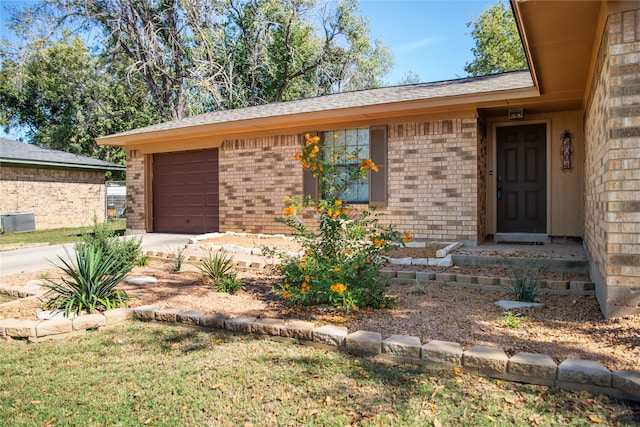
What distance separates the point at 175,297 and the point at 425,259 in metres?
3.48

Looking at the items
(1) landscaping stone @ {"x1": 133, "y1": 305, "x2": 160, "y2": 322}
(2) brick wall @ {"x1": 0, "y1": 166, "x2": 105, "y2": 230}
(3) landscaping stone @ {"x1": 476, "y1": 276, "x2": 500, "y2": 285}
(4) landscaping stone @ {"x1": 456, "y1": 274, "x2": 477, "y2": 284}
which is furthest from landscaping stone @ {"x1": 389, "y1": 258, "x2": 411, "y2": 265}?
(2) brick wall @ {"x1": 0, "y1": 166, "x2": 105, "y2": 230}

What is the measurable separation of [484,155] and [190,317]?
6.39 meters

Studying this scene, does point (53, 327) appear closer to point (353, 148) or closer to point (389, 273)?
point (389, 273)

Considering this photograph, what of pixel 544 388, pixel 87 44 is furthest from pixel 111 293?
pixel 87 44

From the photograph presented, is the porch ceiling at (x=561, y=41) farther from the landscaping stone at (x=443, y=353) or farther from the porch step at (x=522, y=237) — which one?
the landscaping stone at (x=443, y=353)

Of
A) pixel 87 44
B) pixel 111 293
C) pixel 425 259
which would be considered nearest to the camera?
pixel 111 293

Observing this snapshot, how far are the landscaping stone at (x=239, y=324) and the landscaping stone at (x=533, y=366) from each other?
2069 mm

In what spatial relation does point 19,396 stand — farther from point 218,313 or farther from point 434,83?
point 434,83

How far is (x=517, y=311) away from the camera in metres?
4.30

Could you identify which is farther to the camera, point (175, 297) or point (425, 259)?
point (425, 259)

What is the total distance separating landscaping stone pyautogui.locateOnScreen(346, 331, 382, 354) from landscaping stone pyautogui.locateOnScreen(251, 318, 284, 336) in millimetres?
642

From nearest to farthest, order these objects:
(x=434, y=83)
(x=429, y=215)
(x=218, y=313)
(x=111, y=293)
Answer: (x=218, y=313) < (x=111, y=293) < (x=429, y=215) < (x=434, y=83)

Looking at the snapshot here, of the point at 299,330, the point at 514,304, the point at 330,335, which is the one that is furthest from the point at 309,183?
the point at 330,335

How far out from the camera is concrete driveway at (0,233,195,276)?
7.20m
